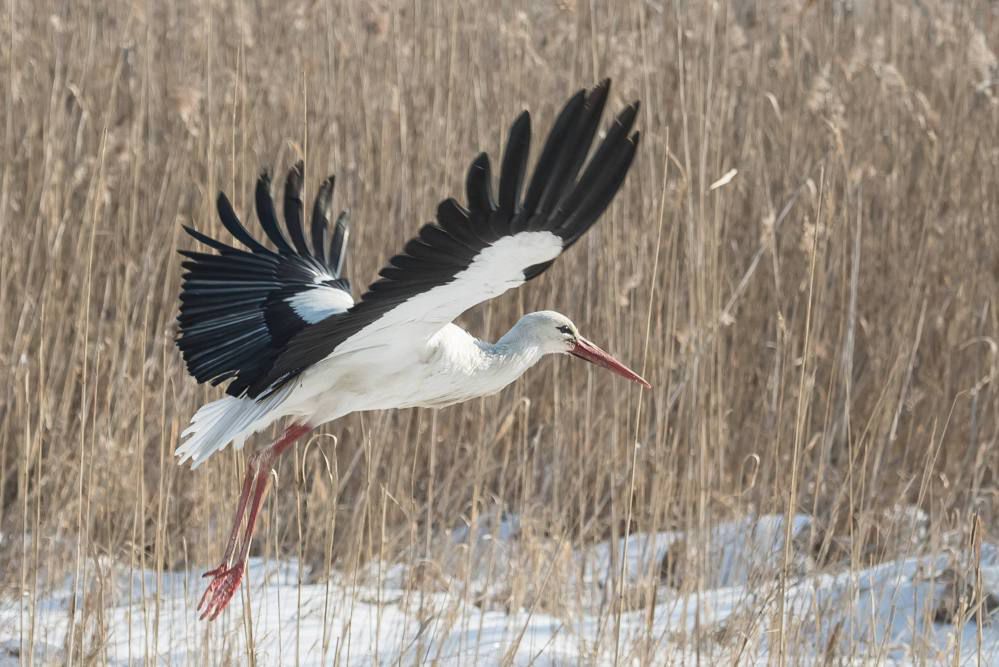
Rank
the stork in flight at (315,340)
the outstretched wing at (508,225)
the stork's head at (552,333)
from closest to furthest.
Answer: the outstretched wing at (508,225) < the stork in flight at (315,340) < the stork's head at (552,333)

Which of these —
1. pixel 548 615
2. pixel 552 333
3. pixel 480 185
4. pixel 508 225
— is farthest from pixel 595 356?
pixel 480 185

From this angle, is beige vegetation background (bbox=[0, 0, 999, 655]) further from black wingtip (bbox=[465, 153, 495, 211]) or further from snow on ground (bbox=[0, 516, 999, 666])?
black wingtip (bbox=[465, 153, 495, 211])

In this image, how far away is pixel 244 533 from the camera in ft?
11.0

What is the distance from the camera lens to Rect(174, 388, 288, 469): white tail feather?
3156 millimetres

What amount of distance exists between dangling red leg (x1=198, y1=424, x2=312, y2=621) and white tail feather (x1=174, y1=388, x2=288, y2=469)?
3.2 inches

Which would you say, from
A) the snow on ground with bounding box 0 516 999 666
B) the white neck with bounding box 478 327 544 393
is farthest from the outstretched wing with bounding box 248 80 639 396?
the snow on ground with bounding box 0 516 999 666

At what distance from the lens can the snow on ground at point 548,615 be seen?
301 centimetres

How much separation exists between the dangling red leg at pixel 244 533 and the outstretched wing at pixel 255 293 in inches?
7.8

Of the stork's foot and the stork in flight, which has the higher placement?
the stork in flight

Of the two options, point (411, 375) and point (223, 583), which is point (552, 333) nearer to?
point (411, 375)

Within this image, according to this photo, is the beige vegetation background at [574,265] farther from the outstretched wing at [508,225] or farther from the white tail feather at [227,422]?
the outstretched wing at [508,225]

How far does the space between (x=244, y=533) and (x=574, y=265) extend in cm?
175

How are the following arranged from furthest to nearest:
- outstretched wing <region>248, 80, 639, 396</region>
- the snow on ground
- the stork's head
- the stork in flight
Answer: the stork's head, the snow on ground, the stork in flight, outstretched wing <region>248, 80, 639, 396</region>

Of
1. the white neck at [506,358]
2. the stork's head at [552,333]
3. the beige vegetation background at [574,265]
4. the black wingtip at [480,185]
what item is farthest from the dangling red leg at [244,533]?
the black wingtip at [480,185]
